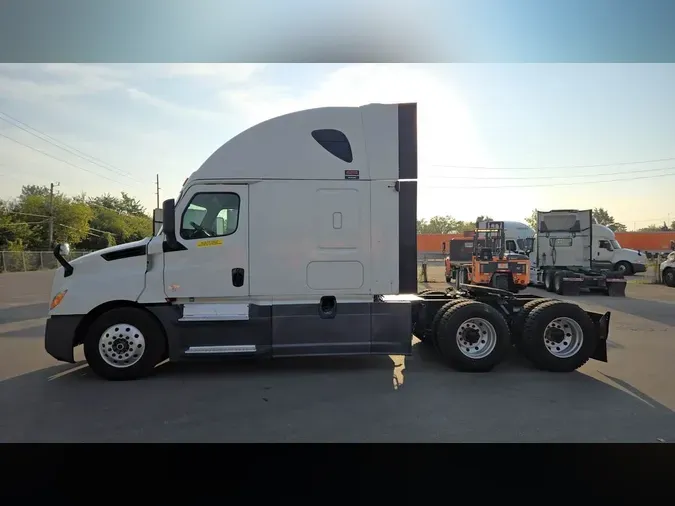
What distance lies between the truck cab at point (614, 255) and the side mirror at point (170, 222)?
2645cm

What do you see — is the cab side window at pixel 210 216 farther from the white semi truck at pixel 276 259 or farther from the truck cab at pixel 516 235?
the truck cab at pixel 516 235

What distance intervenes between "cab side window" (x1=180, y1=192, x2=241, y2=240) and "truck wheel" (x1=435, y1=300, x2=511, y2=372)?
11.3 feet

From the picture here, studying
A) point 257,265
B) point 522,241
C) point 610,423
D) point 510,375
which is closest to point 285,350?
point 257,265

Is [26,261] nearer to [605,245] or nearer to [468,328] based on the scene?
[605,245]

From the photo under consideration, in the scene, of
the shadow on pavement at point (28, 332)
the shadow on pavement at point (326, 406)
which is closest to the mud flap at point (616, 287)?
the shadow on pavement at point (326, 406)

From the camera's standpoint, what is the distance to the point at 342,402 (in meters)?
5.76

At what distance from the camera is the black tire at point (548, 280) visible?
65.9 feet

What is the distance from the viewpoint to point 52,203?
55.5 m

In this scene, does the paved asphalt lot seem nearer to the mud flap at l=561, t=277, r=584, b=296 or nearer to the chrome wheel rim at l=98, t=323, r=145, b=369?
the chrome wheel rim at l=98, t=323, r=145, b=369

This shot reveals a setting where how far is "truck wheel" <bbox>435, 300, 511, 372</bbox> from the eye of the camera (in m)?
7.04

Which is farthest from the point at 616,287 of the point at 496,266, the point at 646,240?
the point at 646,240

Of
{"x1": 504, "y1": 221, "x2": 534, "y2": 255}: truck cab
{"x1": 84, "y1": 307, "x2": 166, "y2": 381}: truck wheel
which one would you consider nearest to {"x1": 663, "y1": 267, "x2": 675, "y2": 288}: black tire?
{"x1": 504, "y1": 221, "x2": 534, "y2": 255}: truck cab
